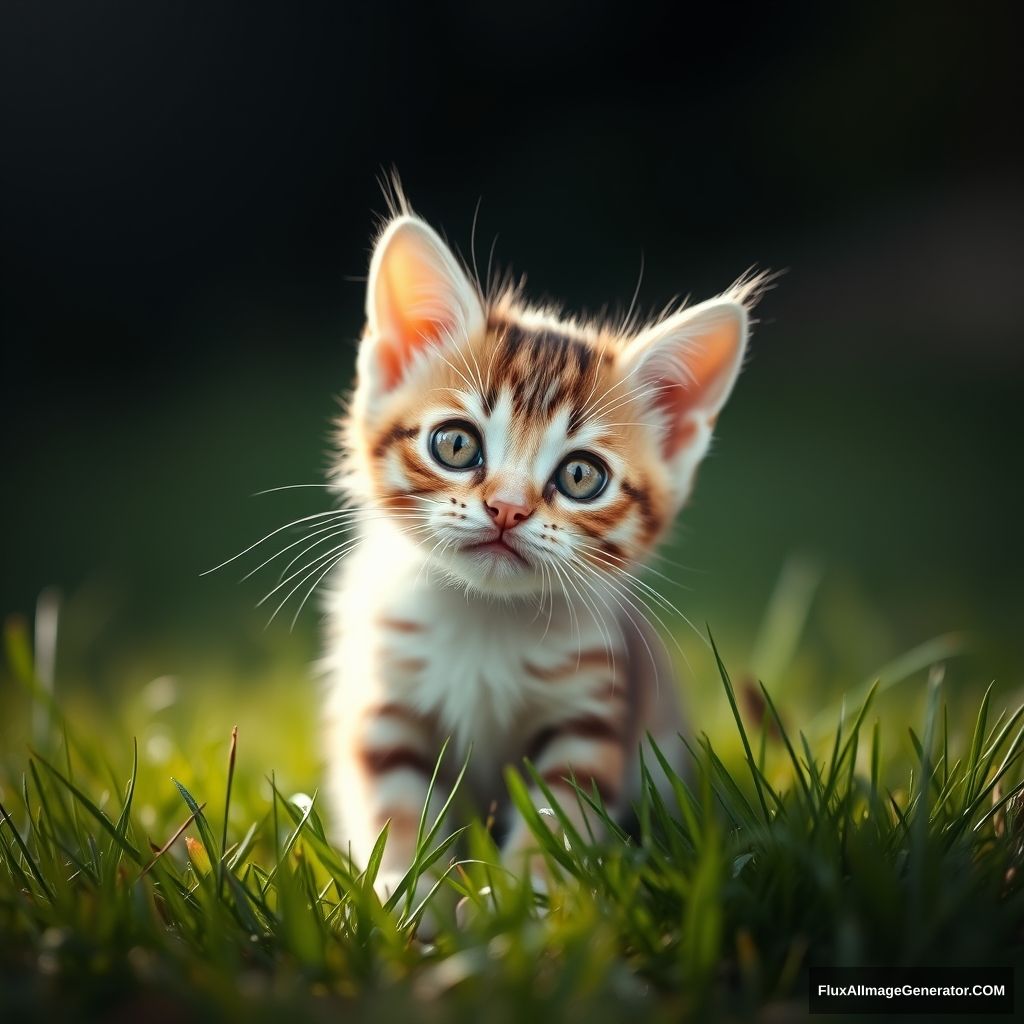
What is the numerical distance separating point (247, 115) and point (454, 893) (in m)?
3.48

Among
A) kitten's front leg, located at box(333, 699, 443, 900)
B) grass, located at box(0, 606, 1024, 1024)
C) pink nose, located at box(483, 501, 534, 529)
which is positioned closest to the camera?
grass, located at box(0, 606, 1024, 1024)

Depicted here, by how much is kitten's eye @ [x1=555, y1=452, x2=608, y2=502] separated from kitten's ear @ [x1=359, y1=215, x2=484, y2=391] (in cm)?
23

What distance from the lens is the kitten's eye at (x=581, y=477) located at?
44.8 inches

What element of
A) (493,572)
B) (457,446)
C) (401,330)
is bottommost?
(493,572)

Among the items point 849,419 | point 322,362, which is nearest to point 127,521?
point 322,362

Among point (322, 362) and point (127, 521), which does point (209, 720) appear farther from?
point (322, 362)

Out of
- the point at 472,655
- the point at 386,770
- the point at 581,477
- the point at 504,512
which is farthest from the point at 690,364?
the point at 386,770

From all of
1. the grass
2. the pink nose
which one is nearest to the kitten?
the pink nose

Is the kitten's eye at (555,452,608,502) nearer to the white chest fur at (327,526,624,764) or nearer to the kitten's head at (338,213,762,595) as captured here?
the kitten's head at (338,213,762,595)

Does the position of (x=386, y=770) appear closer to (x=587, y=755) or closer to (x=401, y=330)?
(x=587, y=755)

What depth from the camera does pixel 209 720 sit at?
180 cm

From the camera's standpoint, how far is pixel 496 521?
1.07 m

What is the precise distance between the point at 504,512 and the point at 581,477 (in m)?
0.13

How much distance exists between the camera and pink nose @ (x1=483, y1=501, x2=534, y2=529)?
1.07 m
